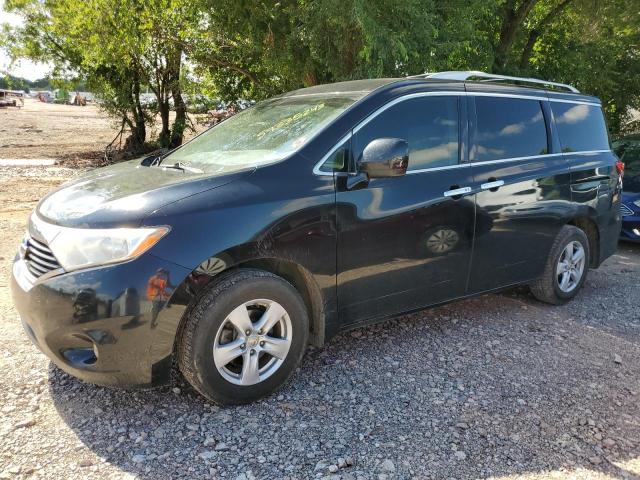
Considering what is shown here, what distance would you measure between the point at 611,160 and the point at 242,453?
14.6 ft

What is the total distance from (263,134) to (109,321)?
1643 millimetres

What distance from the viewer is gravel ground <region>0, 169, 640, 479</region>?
2.70 m

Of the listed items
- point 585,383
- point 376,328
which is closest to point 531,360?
point 585,383

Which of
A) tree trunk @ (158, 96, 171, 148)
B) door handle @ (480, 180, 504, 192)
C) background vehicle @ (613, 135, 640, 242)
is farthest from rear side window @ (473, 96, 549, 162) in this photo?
tree trunk @ (158, 96, 171, 148)

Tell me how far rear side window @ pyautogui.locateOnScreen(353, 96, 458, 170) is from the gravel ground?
1.36 m

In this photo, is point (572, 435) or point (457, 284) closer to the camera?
point (572, 435)

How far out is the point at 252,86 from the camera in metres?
12.8

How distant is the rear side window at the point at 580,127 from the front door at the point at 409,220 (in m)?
1.33

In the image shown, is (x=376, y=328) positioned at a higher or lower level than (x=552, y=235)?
lower

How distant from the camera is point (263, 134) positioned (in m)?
3.75

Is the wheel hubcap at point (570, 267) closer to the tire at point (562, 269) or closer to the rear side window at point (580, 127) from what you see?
the tire at point (562, 269)

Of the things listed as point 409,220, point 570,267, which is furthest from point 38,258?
point 570,267

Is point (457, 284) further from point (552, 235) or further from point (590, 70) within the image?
point (590, 70)

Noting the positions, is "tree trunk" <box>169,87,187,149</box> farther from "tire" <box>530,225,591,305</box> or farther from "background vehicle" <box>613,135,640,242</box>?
"tire" <box>530,225,591,305</box>
